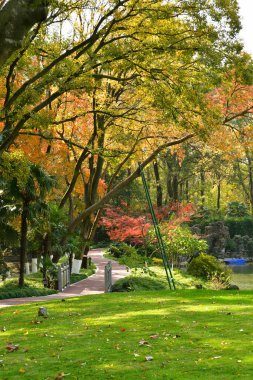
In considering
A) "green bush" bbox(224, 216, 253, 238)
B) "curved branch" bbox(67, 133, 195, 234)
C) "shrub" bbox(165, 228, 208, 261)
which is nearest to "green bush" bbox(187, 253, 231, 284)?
"shrub" bbox(165, 228, 208, 261)

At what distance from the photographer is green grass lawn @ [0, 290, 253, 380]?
6625 mm

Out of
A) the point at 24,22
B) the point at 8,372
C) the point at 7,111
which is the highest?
the point at 7,111

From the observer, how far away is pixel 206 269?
25297 mm

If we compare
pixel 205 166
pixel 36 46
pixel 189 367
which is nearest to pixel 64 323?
pixel 189 367

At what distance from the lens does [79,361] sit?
7270mm

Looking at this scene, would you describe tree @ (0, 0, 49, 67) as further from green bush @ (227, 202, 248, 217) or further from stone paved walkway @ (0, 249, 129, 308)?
green bush @ (227, 202, 248, 217)

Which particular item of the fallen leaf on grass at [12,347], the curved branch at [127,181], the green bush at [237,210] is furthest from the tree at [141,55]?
the green bush at [237,210]

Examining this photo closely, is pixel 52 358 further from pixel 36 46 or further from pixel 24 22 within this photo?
pixel 36 46

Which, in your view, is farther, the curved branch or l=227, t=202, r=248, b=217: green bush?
l=227, t=202, r=248, b=217: green bush

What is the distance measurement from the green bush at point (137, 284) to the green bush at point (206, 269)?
3168mm

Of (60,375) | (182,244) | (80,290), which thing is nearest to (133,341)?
(60,375)

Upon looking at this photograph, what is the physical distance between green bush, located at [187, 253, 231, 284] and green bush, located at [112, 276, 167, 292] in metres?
3.17

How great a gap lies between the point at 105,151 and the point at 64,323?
371 inches

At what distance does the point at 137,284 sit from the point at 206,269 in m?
5.13
